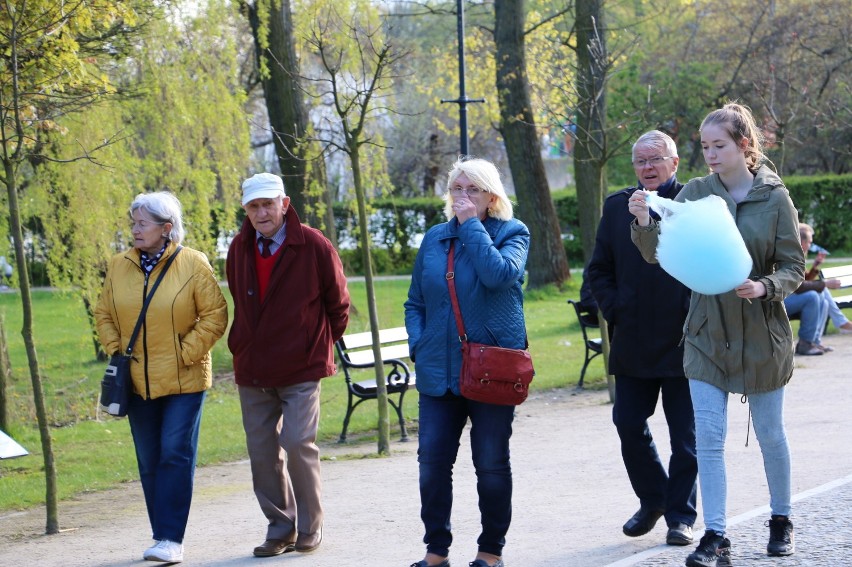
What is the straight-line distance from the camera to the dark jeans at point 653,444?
5770 mm

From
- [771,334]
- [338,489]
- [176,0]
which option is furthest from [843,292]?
[771,334]

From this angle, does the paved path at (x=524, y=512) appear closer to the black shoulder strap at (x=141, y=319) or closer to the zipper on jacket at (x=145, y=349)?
the zipper on jacket at (x=145, y=349)

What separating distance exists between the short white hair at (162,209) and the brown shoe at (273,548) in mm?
1684

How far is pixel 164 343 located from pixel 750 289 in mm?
3042

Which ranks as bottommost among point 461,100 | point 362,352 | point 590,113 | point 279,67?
point 362,352

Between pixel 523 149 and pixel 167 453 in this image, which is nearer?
pixel 167 453

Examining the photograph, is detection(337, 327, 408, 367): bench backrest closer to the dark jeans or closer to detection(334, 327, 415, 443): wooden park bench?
detection(334, 327, 415, 443): wooden park bench

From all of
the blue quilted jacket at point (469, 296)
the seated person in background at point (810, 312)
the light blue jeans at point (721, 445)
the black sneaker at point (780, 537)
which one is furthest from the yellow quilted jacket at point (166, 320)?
the seated person in background at point (810, 312)

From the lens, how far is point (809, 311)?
13.5m

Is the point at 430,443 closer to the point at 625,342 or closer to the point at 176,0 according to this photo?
the point at 625,342

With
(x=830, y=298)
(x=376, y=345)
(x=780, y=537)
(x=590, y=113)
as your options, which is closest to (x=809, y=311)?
(x=830, y=298)

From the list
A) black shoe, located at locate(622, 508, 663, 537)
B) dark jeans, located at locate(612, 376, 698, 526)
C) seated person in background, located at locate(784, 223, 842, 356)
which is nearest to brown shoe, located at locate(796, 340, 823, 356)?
seated person in background, located at locate(784, 223, 842, 356)

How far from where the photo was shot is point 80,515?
766cm

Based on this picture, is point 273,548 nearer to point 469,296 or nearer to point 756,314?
point 469,296
